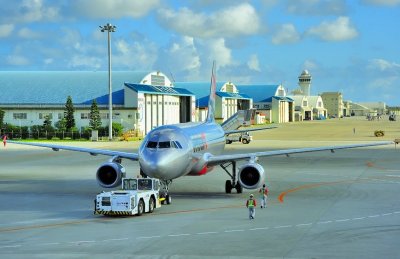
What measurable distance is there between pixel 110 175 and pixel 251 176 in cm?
853

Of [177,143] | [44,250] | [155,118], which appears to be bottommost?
[44,250]

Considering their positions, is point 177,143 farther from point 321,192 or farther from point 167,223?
point 321,192

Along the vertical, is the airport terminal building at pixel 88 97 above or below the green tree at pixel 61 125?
above

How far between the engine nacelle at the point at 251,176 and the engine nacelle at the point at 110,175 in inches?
284

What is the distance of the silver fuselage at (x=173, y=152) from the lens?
121 ft

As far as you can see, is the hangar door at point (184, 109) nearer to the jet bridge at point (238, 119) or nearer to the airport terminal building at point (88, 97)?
the airport terminal building at point (88, 97)

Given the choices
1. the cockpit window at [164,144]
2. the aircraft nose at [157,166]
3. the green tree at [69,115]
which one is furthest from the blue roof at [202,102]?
the aircraft nose at [157,166]

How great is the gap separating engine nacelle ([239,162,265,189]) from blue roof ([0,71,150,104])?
91745 mm

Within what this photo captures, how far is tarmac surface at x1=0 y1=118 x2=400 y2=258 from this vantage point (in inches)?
1017

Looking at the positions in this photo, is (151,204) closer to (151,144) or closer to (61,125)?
(151,144)

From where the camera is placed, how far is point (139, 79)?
13450cm

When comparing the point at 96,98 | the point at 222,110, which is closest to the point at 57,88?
the point at 96,98

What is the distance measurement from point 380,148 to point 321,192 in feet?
176

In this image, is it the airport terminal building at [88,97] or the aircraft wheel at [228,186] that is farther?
the airport terminal building at [88,97]
